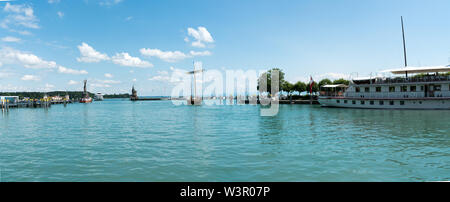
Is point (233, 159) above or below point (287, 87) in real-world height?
below

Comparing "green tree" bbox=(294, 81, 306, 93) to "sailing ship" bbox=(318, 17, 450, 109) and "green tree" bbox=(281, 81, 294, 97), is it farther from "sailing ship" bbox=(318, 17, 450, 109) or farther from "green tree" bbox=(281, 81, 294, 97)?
"sailing ship" bbox=(318, 17, 450, 109)

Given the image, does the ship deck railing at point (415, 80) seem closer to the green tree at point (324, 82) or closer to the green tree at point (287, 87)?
the green tree at point (324, 82)

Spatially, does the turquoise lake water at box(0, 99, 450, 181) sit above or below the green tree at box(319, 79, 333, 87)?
below

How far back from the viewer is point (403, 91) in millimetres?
49688

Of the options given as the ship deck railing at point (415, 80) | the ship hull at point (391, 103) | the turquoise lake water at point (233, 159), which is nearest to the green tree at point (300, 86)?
the ship hull at point (391, 103)

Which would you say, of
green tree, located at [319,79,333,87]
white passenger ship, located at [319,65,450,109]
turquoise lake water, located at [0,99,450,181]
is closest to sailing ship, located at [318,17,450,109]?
white passenger ship, located at [319,65,450,109]

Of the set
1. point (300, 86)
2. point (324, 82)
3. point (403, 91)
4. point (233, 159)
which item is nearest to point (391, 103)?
point (403, 91)

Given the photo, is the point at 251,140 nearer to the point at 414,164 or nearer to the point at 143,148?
the point at 143,148

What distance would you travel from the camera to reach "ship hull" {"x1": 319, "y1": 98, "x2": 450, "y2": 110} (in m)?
46.8

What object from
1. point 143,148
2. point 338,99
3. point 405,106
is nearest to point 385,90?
point 405,106

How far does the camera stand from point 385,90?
51375mm

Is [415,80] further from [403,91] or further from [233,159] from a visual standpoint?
[233,159]

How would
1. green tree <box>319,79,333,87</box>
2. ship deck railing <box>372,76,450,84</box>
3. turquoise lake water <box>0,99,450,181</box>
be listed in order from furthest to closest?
green tree <box>319,79,333,87</box> → ship deck railing <box>372,76,450,84</box> → turquoise lake water <box>0,99,450,181</box>
